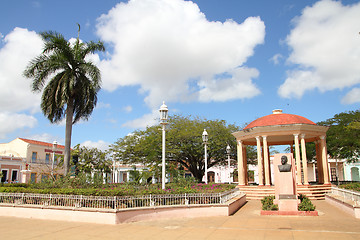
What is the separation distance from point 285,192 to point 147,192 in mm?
6178

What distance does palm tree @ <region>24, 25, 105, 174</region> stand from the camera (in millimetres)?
20141

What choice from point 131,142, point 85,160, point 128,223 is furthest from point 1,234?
point 131,142

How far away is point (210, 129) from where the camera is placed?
28406 millimetres

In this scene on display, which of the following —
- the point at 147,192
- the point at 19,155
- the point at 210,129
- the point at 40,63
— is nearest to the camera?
the point at 147,192

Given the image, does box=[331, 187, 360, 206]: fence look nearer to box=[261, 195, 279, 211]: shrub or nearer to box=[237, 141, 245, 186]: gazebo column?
box=[261, 195, 279, 211]: shrub

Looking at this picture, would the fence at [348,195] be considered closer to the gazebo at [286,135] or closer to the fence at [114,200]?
the gazebo at [286,135]

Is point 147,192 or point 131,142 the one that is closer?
point 147,192

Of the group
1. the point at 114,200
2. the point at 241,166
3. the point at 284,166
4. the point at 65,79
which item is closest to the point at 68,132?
the point at 65,79

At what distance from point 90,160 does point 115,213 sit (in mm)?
17178

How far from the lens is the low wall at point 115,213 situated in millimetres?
10367

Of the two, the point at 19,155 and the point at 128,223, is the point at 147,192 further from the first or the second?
the point at 19,155

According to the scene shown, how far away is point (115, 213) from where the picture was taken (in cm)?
1014

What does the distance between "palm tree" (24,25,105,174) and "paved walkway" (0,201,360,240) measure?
402 inches

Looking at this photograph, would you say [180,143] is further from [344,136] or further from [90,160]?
[344,136]
